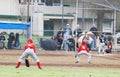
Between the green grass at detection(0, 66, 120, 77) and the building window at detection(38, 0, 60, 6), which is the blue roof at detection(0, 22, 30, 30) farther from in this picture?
the building window at detection(38, 0, 60, 6)

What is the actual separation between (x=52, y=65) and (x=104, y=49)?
38.9 feet

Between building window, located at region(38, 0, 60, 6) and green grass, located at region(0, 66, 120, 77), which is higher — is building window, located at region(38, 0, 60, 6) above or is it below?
above

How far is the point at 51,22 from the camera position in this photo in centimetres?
5906

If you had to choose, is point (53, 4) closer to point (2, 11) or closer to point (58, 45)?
point (2, 11)

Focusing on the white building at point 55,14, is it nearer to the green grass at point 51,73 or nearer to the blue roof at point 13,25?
the blue roof at point 13,25

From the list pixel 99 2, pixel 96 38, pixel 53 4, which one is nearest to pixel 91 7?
pixel 99 2

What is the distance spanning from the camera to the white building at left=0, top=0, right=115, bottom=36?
42.7 meters

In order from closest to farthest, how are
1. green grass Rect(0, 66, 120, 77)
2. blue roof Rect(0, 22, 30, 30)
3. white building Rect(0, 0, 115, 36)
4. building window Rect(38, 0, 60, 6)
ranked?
green grass Rect(0, 66, 120, 77) < blue roof Rect(0, 22, 30, 30) < white building Rect(0, 0, 115, 36) < building window Rect(38, 0, 60, 6)

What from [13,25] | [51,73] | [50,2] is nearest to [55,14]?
[50,2]

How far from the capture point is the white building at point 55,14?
42.7m

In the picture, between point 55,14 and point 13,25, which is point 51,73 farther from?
point 55,14

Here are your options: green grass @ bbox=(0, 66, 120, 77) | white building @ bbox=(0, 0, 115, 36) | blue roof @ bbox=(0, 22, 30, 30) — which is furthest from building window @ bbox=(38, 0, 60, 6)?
green grass @ bbox=(0, 66, 120, 77)

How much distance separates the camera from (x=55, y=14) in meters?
52.9

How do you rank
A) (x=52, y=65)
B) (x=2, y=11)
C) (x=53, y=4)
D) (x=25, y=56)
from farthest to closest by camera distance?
(x=2, y=11)
(x=53, y=4)
(x=52, y=65)
(x=25, y=56)
